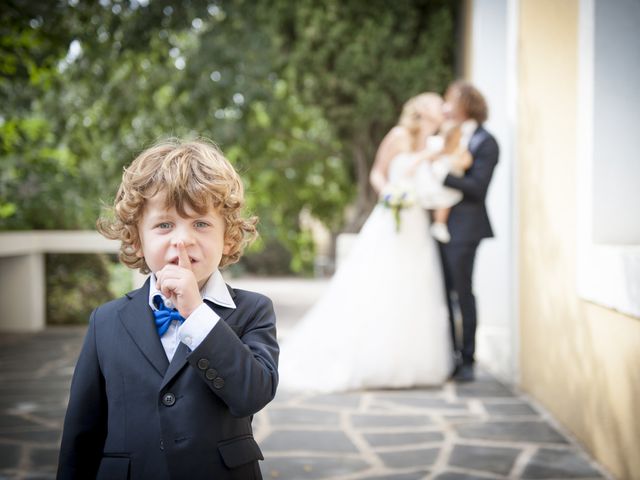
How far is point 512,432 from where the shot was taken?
4.20 m

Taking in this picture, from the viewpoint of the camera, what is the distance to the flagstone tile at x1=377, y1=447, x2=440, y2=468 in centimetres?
364

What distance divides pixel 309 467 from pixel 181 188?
7.45 ft

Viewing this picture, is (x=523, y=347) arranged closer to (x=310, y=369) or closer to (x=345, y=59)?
(x=310, y=369)

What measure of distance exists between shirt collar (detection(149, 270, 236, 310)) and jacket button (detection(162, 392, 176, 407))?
0.77 feet

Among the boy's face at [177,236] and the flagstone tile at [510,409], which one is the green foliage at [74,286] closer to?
the flagstone tile at [510,409]

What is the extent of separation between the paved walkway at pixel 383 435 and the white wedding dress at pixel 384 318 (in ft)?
0.70

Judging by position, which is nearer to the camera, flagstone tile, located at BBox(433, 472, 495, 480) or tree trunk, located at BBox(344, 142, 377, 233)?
flagstone tile, located at BBox(433, 472, 495, 480)

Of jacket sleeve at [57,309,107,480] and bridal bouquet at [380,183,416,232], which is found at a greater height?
bridal bouquet at [380,183,416,232]

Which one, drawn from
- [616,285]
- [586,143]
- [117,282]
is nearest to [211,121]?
[117,282]

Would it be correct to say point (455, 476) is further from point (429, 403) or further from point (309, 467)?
point (429, 403)

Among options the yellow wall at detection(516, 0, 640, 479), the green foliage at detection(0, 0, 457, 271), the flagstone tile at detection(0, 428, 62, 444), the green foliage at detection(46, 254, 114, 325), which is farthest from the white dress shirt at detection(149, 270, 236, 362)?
the green foliage at detection(46, 254, 114, 325)

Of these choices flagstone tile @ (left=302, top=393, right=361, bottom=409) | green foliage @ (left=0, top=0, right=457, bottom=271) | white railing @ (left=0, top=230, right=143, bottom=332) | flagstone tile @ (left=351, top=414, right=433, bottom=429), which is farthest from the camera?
green foliage @ (left=0, top=0, right=457, bottom=271)

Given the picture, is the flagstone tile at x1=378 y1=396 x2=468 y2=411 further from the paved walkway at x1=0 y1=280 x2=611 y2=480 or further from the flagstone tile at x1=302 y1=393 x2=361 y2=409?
the flagstone tile at x1=302 y1=393 x2=361 y2=409

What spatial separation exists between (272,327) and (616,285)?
1.97 m
